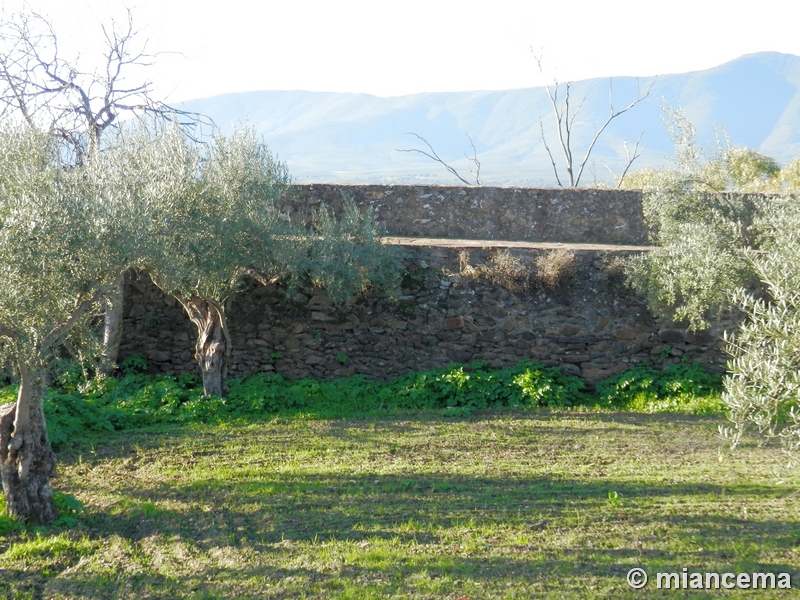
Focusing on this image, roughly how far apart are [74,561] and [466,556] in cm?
321

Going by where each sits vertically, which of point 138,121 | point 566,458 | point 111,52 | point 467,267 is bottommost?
point 566,458

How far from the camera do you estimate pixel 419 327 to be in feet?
41.4

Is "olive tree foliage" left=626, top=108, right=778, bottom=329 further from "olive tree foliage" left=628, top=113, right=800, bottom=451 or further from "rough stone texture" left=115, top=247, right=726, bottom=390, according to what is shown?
"rough stone texture" left=115, top=247, right=726, bottom=390

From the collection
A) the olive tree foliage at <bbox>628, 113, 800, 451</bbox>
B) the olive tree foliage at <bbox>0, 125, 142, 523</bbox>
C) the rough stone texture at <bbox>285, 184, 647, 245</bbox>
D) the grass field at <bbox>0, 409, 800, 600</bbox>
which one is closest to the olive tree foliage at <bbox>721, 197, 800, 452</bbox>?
the olive tree foliage at <bbox>628, 113, 800, 451</bbox>

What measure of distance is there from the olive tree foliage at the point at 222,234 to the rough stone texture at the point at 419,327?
60 centimetres

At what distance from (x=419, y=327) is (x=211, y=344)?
3.53 meters

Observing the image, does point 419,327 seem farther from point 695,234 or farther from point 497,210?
point 695,234

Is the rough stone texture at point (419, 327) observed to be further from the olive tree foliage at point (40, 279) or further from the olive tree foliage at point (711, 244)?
the olive tree foliage at point (40, 279)

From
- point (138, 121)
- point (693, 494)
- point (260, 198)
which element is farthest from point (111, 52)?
point (693, 494)

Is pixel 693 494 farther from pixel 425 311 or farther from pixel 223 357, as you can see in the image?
pixel 223 357

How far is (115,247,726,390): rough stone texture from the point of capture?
12336 millimetres

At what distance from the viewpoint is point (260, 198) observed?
35.5 feet
